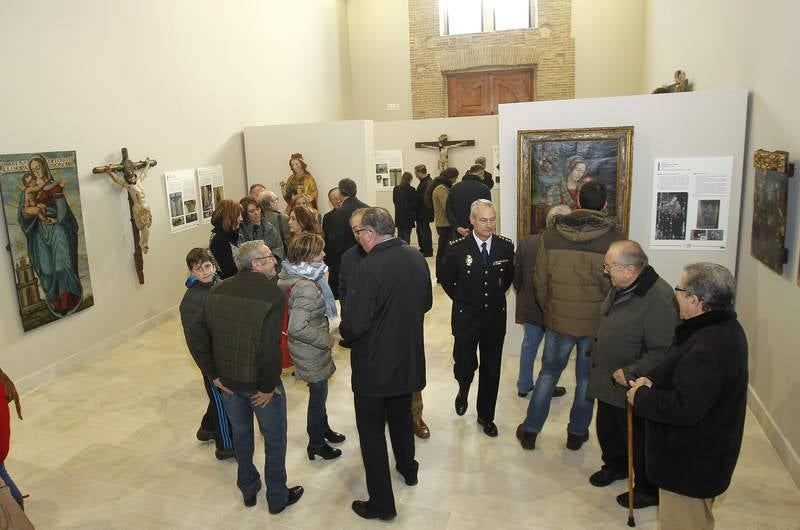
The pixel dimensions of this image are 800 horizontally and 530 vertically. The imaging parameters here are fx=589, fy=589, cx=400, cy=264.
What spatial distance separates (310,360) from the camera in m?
3.83

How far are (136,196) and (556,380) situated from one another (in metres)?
5.47

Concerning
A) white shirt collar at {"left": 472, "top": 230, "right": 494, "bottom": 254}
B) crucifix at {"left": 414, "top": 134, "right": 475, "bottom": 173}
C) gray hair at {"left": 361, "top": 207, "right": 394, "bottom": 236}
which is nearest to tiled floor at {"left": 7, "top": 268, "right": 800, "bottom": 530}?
white shirt collar at {"left": 472, "top": 230, "right": 494, "bottom": 254}

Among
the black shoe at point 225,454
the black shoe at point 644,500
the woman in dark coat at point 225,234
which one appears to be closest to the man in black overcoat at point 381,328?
the black shoe at point 225,454

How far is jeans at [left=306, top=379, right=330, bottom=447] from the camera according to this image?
13.6ft

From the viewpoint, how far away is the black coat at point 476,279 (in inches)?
169

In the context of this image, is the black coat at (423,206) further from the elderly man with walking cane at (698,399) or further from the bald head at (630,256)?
the elderly man with walking cane at (698,399)

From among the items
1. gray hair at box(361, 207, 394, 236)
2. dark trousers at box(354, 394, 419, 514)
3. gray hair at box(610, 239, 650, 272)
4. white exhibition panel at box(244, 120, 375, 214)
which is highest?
white exhibition panel at box(244, 120, 375, 214)

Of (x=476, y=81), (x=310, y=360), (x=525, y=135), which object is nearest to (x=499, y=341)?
(x=310, y=360)

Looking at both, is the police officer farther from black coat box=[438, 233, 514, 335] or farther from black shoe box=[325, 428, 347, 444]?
black shoe box=[325, 428, 347, 444]

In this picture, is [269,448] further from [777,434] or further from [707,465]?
[777,434]

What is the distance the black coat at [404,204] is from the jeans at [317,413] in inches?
244

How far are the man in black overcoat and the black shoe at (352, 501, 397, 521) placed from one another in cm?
13

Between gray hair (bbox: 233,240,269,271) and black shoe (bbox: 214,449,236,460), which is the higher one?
gray hair (bbox: 233,240,269,271)

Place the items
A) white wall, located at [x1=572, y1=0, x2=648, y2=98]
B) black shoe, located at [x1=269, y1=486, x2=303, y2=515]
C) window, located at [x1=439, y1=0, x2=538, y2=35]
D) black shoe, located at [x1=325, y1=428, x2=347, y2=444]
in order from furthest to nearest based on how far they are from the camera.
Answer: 1. window, located at [x1=439, y1=0, x2=538, y2=35]
2. white wall, located at [x1=572, y1=0, x2=648, y2=98]
3. black shoe, located at [x1=325, y1=428, x2=347, y2=444]
4. black shoe, located at [x1=269, y1=486, x2=303, y2=515]
